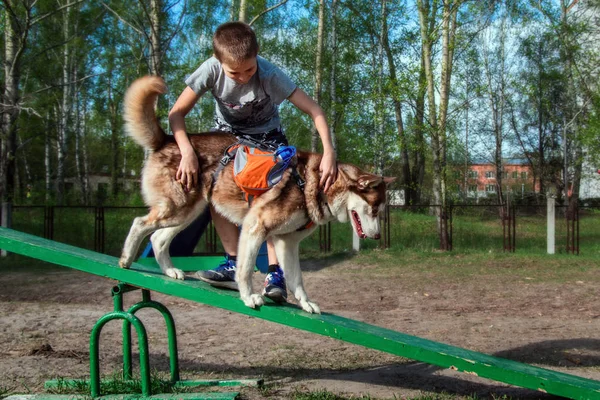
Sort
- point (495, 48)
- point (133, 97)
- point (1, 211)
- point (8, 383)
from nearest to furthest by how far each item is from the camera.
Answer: point (133, 97), point (8, 383), point (1, 211), point (495, 48)

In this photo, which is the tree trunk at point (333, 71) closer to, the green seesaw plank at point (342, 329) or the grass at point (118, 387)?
the grass at point (118, 387)

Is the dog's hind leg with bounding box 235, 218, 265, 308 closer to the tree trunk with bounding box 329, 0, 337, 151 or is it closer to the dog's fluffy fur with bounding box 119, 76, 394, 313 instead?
the dog's fluffy fur with bounding box 119, 76, 394, 313

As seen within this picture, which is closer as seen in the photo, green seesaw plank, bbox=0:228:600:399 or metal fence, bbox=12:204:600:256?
green seesaw plank, bbox=0:228:600:399

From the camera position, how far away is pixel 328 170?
12.1 feet

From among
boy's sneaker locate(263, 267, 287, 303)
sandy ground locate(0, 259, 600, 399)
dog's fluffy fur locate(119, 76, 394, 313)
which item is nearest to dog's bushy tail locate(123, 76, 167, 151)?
dog's fluffy fur locate(119, 76, 394, 313)

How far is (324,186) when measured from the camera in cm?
372

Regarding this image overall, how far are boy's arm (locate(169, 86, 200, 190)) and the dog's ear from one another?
1.16 meters

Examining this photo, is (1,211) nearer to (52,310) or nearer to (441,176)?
(52,310)

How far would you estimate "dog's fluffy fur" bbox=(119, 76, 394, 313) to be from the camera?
359 cm

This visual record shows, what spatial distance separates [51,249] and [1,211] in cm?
1042

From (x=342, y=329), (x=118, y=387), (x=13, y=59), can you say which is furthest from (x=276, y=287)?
(x=13, y=59)

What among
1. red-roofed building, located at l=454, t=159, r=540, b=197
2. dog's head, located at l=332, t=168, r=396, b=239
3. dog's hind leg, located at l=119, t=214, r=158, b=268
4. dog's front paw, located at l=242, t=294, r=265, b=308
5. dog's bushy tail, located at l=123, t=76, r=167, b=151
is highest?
red-roofed building, located at l=454, t=159, r=540, b=197

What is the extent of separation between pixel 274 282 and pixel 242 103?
134cm

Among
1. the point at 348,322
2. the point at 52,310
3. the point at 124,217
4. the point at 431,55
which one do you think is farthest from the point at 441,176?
the point at 348,322
